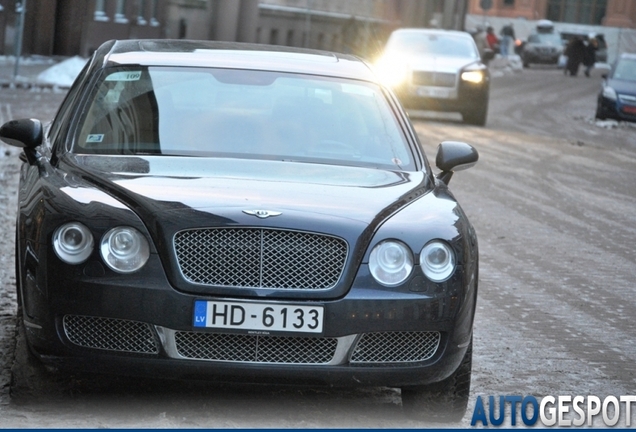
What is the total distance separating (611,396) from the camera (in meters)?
5.88

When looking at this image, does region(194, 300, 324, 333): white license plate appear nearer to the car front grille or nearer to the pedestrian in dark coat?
the car front grille

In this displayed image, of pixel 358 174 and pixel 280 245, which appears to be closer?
pixel 280 245

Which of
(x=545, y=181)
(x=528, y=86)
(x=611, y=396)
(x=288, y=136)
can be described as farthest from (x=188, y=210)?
(x=528, y=86)

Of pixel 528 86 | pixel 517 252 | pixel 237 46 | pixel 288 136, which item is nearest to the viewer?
pixel 288 136

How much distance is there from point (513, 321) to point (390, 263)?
258 cm

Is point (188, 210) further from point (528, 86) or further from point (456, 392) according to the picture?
point (528, 86)

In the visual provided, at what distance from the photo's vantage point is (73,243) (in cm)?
495

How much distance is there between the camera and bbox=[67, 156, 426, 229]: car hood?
197 inches

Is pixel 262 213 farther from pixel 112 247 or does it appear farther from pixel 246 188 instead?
pixel 112 247

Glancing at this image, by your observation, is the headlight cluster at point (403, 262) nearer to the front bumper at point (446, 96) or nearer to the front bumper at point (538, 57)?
the front bumper at point (446, 96)

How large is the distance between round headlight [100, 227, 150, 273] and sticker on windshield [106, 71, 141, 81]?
1456 millimetres

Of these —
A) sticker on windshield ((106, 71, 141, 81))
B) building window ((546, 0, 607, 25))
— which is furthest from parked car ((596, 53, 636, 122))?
building window ((546, 0, 607, 25))

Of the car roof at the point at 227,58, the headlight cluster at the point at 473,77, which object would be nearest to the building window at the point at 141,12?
the headlight cluster at the point at 473,77

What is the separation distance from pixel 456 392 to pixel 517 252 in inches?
195
